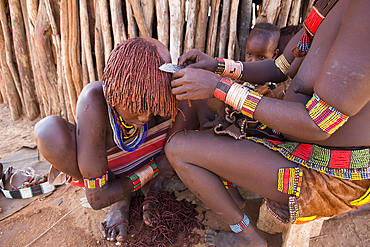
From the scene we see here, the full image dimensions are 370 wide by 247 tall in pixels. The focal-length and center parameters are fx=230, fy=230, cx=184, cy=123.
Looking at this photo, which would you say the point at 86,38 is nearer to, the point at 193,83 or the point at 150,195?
the point at 150,195

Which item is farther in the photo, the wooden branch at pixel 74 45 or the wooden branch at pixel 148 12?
the wooden branch at pixel 74 45

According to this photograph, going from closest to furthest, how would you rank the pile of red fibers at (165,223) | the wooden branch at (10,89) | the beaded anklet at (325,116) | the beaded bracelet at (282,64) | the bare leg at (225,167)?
the beaded anklet at (325,116)
the bare leg at (225,167)
the pile of red fibers at (165,223)
the beaded bracelet at (282,64)
the wooden branch at (10,89)

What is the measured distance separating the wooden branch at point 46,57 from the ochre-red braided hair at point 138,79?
2486mm

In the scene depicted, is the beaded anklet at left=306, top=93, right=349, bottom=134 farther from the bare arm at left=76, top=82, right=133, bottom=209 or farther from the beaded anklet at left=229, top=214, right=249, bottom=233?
the bare arm at left=76, top=82, right=133, bottom=209

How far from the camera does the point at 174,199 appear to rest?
2105 mm

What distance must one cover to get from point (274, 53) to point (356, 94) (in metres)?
2.29

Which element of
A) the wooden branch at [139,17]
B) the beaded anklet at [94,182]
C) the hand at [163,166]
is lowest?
the hand at [163,166]

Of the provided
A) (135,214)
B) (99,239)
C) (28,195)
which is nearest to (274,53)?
(135,214)

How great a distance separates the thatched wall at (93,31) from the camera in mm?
2715

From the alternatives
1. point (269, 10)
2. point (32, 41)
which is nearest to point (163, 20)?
point (269, 10)

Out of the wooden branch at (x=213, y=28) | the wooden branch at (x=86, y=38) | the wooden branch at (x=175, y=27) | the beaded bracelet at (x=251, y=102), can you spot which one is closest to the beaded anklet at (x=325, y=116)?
the beaded bracelet at (x=251, y=102)

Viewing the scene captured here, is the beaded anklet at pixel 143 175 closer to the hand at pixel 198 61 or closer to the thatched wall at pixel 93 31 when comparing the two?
the hand at pixel 198 61

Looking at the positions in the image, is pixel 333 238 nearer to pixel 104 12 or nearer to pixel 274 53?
pixel 274 53

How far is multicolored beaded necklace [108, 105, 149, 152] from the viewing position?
1617 mm
